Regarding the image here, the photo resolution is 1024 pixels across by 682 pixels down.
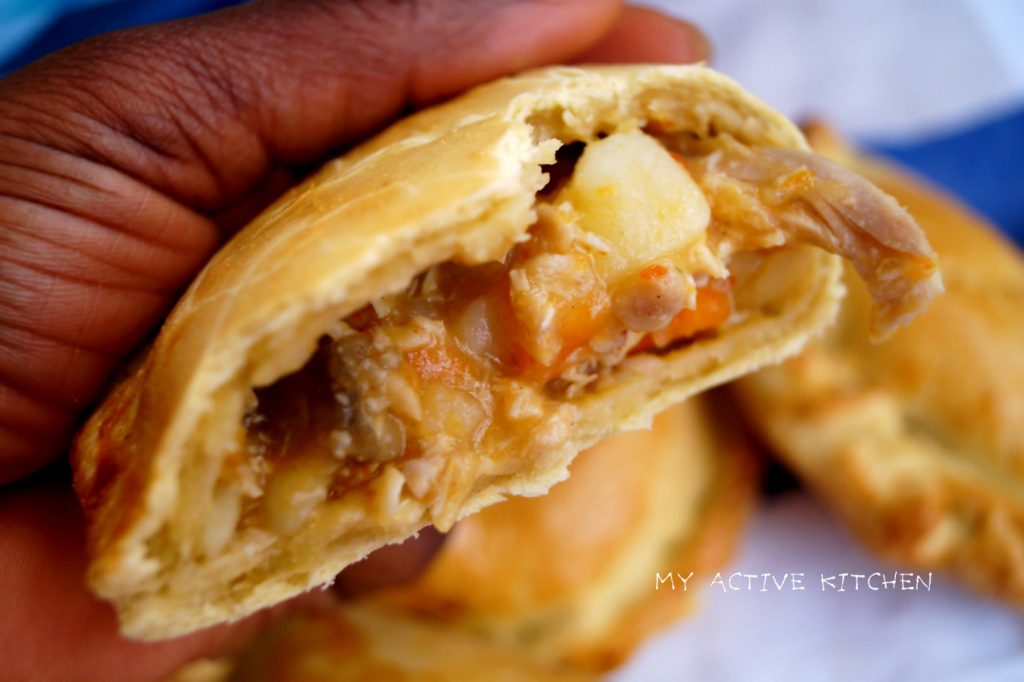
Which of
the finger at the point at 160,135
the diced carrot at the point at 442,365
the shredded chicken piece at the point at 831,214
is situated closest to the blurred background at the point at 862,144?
the finger at the point at 160,135

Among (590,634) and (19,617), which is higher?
(19,617)

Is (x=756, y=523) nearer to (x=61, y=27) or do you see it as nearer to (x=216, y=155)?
(x=216, y=155)

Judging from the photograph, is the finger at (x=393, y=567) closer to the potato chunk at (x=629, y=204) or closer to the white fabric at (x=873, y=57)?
the potato chunk at (x=629, y=204)

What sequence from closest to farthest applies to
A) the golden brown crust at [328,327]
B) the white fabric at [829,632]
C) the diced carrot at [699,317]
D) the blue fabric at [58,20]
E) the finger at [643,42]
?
1. the golden brown crust at [328,327]
2. the diced carrot at [699,317]
3. the finger at [643,42]
4. the blue fabric at [58,20]
5. the white fabric at [829,632]

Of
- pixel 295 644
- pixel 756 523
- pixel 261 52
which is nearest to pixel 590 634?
pixel 756 523

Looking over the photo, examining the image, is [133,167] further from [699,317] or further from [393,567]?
[393,567]

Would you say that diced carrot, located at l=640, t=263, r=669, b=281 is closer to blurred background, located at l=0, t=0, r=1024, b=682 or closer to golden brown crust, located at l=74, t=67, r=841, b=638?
golden brown crust, located at l=74, t=67, r=841, b=638
